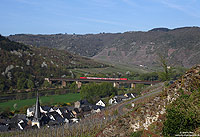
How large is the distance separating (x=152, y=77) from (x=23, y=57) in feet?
323

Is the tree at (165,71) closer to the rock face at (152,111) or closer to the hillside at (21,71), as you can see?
the rock face at (152,111)

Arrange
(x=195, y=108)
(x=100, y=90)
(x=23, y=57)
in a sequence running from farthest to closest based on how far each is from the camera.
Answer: (x=23, y=57) → (x=100, y=90) → (x=195, y=108)

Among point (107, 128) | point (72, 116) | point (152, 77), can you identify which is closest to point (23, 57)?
point (152, 77)

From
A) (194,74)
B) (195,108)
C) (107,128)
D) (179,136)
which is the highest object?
(194,74)

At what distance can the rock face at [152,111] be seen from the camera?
17695 millimetres

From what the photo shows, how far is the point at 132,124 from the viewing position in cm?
1853

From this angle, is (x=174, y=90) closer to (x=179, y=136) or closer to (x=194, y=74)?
(x=194, y=74)

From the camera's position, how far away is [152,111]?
18172 mm

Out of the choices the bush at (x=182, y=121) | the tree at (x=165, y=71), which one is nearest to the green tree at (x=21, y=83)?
the tree at (x=165, y=71)

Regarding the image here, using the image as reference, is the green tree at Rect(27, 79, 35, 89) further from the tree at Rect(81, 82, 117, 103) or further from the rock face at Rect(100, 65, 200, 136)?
the rock face at Rect(100, 65, 200, 136)

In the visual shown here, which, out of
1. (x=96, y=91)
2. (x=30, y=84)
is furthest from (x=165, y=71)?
(x=30, y=84)

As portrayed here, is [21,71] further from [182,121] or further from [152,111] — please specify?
[182,121]

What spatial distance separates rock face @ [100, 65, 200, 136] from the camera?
17.7 meters

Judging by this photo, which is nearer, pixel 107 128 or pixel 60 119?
pixel 107 128
